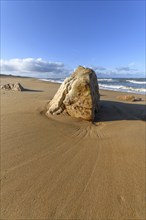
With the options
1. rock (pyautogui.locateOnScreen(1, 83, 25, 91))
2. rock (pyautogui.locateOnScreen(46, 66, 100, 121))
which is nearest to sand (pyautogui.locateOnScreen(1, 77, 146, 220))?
rock (pyautogui.locateOnScreen(46, 66, 100, 121))

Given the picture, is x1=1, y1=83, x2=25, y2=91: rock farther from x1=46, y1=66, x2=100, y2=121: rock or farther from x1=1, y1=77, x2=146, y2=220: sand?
x1=1, y1=77, x2=146, y2=220: sand

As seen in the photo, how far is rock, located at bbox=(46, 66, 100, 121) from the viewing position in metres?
4.91

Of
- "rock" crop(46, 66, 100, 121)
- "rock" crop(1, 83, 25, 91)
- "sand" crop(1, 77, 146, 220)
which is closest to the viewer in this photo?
"sand" crop(1, 77, 146, 220)

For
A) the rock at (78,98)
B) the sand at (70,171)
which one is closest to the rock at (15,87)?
the rock at (78,98)

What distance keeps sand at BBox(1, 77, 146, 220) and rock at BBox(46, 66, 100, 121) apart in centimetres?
68

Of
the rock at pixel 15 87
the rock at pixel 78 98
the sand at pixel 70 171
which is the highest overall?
the rock at pixel 15 87

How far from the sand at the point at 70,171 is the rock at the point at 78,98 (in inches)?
26.6

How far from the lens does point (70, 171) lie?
255 cm

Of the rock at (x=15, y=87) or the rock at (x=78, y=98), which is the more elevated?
the rock at (x=15, y=87)

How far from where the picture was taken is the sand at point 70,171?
1.93 m

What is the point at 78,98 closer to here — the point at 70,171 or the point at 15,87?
the point at 70,171

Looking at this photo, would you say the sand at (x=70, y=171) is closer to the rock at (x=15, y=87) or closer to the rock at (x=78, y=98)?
the rock at (x=78, y=98)

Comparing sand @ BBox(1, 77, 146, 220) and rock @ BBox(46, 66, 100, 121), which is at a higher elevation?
rock @ BBox(46, 66, 100, 121)

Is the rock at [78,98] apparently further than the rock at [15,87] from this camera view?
No
